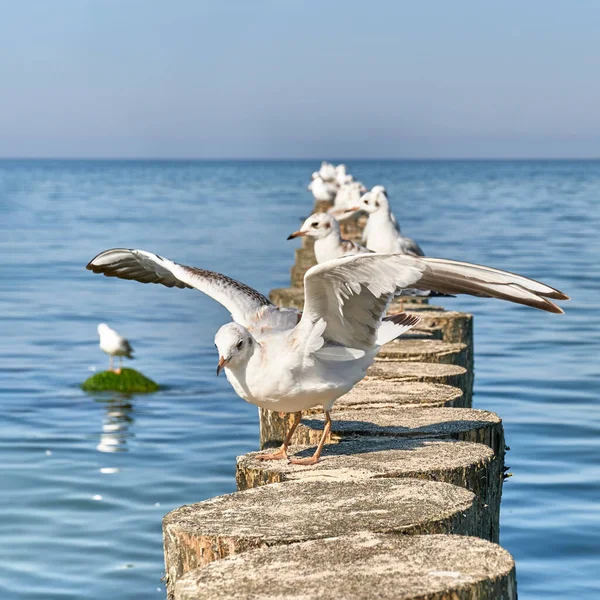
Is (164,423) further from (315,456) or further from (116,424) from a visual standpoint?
(315,456)

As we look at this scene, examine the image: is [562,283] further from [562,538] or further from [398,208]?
[398,208]

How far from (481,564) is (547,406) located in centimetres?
773

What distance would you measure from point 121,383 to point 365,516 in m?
9.03

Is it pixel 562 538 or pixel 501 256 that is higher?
pixel 501 256

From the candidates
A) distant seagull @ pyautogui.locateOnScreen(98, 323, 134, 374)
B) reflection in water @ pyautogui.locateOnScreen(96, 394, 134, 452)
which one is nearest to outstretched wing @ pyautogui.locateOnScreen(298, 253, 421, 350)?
reflection in water @ pyautogui.locateOnScreen(96, 394, 134, 452)

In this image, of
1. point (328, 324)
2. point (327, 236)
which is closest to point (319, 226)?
point (327, 236)

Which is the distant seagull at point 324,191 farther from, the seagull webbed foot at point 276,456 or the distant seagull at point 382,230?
the seagull webbed foot at point 276,456

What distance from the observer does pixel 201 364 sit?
14.1m

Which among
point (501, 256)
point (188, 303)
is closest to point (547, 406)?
point (188, 303)

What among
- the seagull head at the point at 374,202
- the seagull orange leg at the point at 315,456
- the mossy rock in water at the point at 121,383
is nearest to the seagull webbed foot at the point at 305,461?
the seagull orange leg at the point at 315,456

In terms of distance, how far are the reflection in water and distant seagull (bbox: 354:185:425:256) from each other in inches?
110

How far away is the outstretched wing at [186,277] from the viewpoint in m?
5.23

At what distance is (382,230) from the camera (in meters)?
10.8

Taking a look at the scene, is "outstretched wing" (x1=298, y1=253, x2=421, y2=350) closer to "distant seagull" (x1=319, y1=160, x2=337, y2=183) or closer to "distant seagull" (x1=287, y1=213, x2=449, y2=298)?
"distant seagull" (x1=287, y1=213, x2=449, y2=298)
